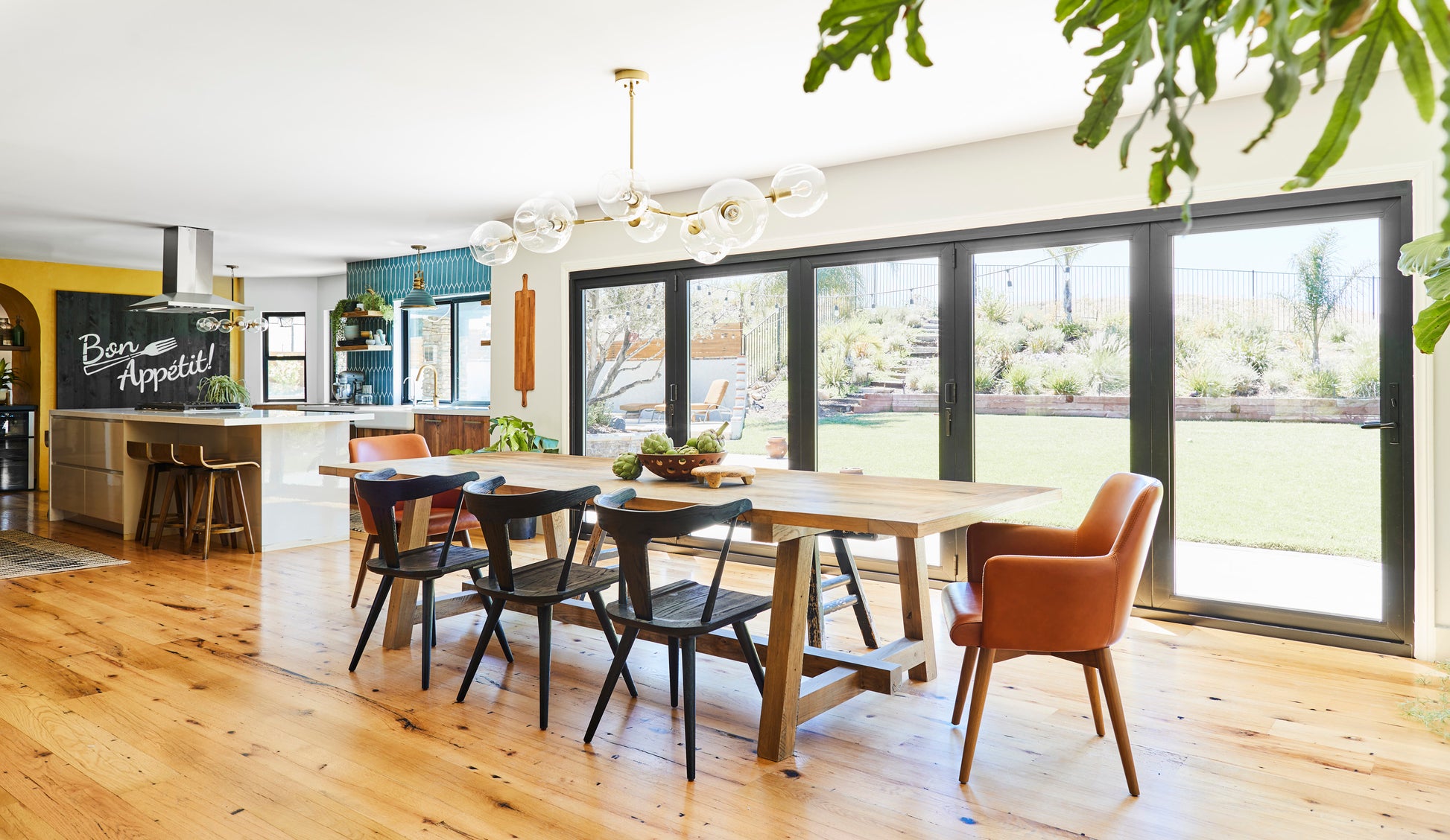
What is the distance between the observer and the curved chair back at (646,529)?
7.98 ft

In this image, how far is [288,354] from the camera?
10500 mm

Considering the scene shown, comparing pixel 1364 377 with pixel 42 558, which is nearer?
pixel 1364 377

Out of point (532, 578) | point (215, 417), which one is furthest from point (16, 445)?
point (532, 578)

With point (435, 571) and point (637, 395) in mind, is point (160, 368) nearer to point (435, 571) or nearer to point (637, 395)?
point (637, 395)

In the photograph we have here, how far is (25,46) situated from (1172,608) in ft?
17.5

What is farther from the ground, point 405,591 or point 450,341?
point 450,341

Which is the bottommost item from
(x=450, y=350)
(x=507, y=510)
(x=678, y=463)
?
(x=507, y=510)

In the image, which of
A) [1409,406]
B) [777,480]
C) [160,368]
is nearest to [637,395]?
[777,480]

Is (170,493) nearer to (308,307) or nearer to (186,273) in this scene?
(186,273)

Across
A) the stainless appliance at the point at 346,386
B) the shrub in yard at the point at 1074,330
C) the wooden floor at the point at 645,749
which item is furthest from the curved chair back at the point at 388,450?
the stainless appliance at the point at 346,386

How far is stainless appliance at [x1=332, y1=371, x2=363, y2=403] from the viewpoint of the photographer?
946cm

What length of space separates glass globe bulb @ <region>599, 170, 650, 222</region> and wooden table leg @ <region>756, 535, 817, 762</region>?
1.39 meters

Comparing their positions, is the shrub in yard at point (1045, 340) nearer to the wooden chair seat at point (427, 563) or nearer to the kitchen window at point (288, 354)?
the wooden chair seat at point (427, 563)

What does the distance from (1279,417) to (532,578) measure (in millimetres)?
3300
